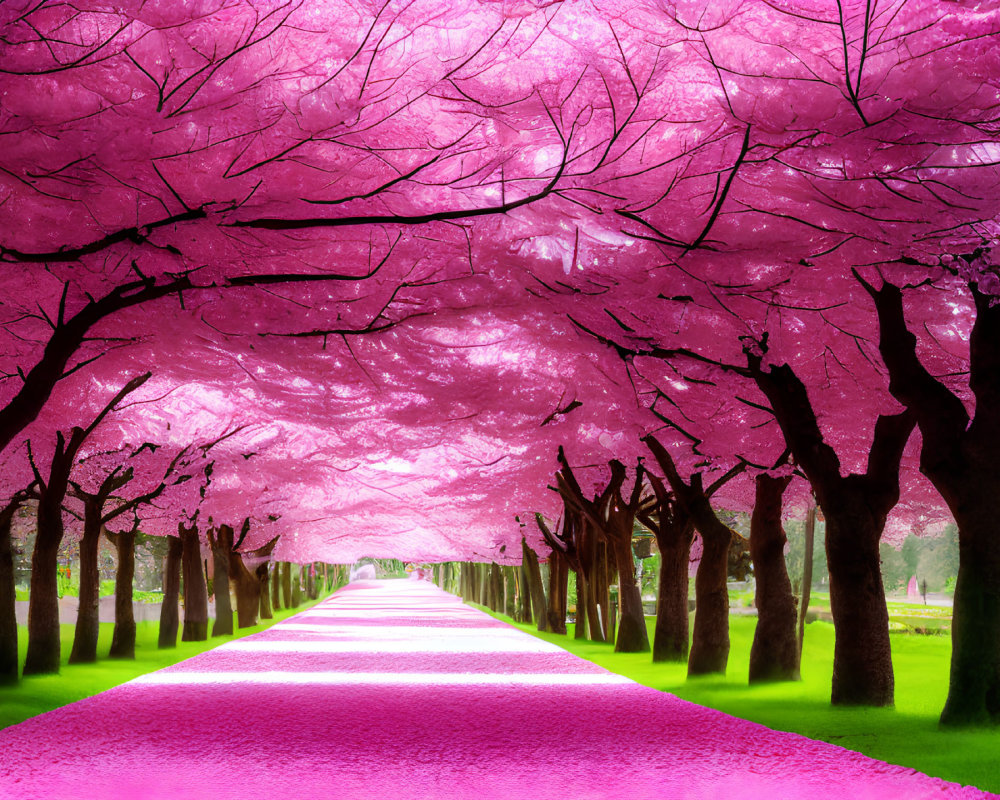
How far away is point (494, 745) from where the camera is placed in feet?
32.0

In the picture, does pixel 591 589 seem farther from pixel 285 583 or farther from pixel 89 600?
pixel 285 583

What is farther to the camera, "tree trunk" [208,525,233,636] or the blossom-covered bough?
"tree trunk" [208,525,233,636]

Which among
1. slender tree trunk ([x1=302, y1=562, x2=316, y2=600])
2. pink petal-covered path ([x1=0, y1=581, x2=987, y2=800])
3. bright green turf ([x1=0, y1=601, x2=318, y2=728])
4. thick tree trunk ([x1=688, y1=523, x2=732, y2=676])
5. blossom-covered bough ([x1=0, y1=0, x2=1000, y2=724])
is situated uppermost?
blossom-covered bough ([x1=0, y1=0, x2=1000, y2=724])

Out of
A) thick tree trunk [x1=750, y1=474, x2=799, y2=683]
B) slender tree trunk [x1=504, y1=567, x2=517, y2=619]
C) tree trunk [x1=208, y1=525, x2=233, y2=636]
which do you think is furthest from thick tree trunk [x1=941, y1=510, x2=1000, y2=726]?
slender tree trunk [x1=504, y1=567, x2=517, y2=619]

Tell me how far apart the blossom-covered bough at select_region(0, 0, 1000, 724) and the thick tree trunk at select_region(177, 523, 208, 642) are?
32.1 feet

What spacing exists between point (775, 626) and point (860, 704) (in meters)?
3.07

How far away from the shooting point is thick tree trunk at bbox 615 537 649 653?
69.1ft

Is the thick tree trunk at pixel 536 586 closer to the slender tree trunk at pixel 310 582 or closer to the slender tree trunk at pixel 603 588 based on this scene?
the slender tree trunk at pixel 603 588

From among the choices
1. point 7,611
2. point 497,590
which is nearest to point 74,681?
point 7,611

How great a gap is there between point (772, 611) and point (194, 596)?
1721 cm

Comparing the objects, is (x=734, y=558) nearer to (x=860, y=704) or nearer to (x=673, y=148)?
(x=860, y=704)

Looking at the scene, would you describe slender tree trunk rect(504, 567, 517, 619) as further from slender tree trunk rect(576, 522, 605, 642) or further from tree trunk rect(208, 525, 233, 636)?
slender tree trunk rect(576, 522, 605, 642)

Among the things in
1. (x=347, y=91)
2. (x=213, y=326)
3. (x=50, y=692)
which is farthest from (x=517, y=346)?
(x=50, y=692)

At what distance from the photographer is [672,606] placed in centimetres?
1892
